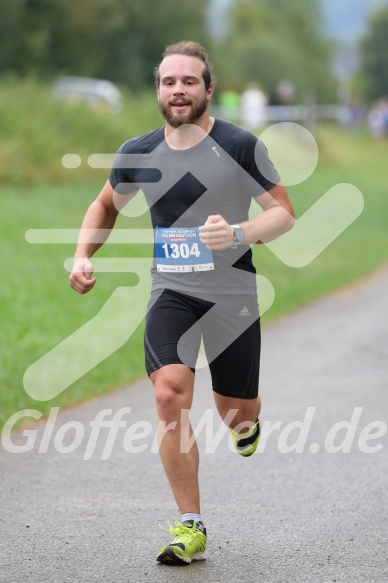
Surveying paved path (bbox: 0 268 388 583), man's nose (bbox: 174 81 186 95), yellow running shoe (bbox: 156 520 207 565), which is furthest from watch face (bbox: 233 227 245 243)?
paved path (bbox: 0 268 388 583)

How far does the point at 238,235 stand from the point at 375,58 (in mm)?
79510

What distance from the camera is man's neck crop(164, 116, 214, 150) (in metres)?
5.69

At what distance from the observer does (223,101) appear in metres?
40.9

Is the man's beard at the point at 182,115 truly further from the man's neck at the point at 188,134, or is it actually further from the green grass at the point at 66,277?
the green grass at the point at 66,277

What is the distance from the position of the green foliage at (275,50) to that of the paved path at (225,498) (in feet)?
158

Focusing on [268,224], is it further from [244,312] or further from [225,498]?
[225,498]

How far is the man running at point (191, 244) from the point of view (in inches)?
219

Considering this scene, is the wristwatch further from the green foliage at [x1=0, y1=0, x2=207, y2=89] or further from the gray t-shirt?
the green foliage at [x1=0, y1=0, x2=207, y2=89]

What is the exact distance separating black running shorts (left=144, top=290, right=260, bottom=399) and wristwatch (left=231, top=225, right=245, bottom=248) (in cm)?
44

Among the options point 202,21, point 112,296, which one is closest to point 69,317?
point 112,296

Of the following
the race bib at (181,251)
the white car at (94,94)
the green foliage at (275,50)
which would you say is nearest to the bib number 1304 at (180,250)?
the race bib at (181,251)

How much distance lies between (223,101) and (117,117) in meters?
10.3

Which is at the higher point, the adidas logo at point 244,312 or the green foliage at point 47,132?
the green foliage at point 47,132

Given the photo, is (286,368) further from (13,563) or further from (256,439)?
(13,563)
